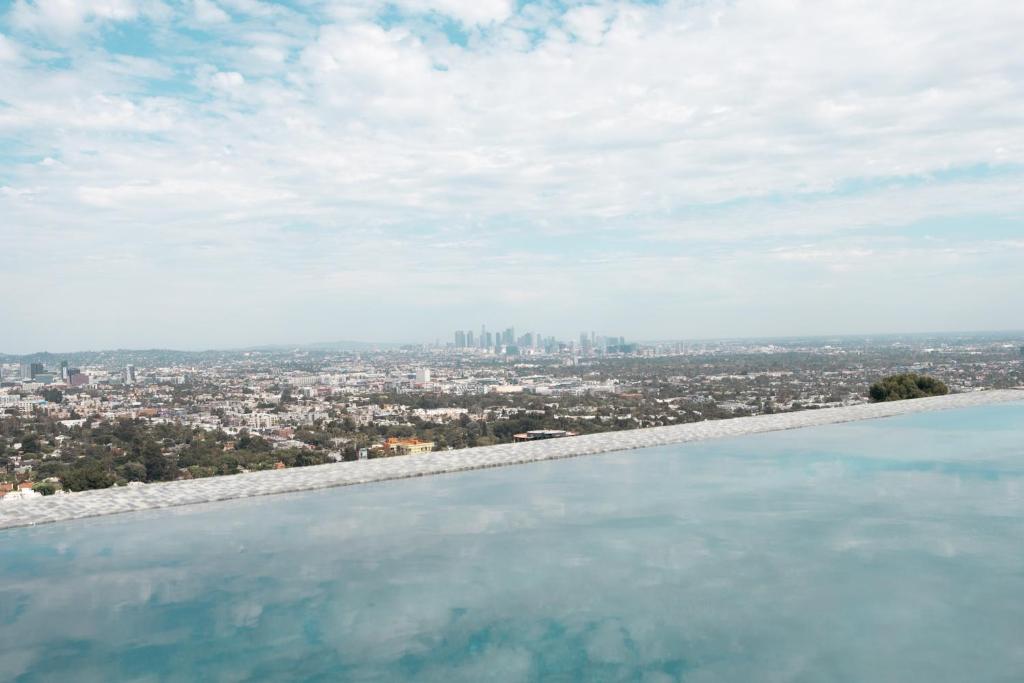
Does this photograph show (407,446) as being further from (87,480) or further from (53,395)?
(53,395)

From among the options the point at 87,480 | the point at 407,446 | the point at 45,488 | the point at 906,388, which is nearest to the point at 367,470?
the point at 87,480

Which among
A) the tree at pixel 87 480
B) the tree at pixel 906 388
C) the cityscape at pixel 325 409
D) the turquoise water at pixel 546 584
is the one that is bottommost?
the cityscape at pixel 325 409

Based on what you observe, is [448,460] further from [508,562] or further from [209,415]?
[209,415]

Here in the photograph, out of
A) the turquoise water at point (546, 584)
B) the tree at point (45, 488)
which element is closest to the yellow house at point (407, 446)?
the turquoise water at point (546, 584)

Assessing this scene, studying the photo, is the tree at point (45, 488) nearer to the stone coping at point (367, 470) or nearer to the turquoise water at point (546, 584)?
the stone coping at point (367, 470)

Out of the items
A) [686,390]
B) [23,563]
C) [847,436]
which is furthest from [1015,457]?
[686,390]

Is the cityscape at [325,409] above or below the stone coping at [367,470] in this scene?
below
